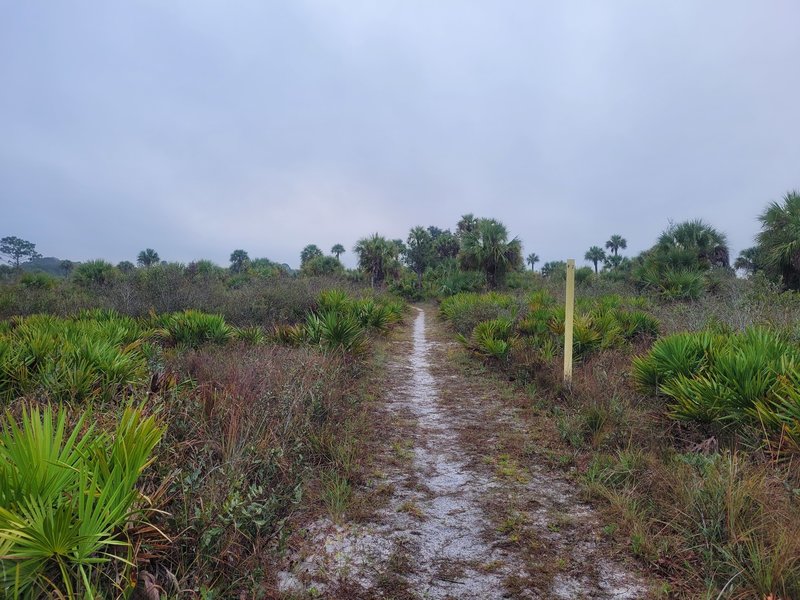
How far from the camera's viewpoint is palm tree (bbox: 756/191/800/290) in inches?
620

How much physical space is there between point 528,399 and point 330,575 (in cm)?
511

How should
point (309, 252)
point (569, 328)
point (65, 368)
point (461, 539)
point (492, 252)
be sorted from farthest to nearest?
1. point (309, 252)
2. point (492, 252)
3. point (569, 328)
4. point (65, 368)
5. point (461, 539)

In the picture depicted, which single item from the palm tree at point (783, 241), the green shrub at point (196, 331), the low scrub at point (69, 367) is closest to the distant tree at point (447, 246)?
the palm tree at point (783, 241)

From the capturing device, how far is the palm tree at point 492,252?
2659cm

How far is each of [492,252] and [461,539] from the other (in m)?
24.2

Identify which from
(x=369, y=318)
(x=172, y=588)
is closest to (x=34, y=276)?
(x=369, y=318)

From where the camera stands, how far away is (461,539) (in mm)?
3434

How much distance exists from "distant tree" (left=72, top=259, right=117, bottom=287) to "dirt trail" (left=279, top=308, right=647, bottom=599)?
22.2 meters

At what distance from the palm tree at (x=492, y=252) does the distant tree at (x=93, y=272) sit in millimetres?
19307

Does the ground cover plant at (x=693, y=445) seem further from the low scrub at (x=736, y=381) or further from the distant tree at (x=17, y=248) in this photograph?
the distant tree at (x=17, y=248)

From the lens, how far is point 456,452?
534 cm

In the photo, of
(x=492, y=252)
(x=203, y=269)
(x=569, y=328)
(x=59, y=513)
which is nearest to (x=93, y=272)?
(x=203, y=269)

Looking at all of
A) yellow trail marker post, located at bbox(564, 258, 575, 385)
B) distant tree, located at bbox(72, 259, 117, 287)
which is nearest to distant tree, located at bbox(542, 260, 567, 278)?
yellow trail marker post, located at bbox(564, 258, 575, 385)

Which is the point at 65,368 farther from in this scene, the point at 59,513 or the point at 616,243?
the point at 616,243
